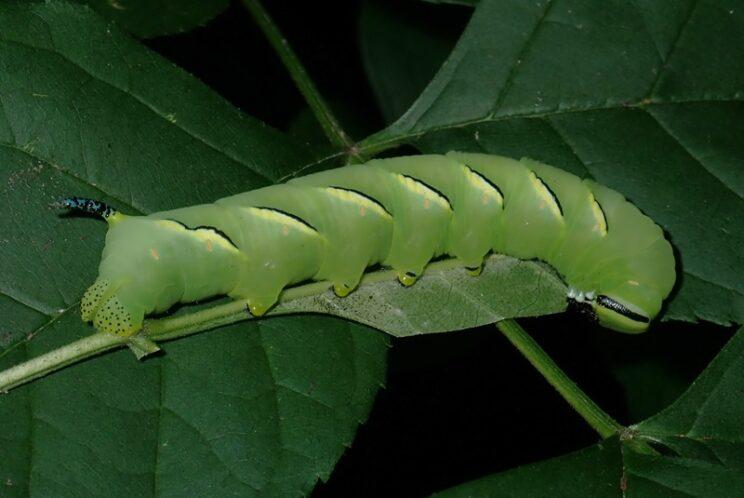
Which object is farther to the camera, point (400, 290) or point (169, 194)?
point (400, 290)

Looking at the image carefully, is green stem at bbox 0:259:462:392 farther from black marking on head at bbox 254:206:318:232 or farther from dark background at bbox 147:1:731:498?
dark background at bbox 147:1:731:498

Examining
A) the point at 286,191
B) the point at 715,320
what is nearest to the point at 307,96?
the point at 286,191

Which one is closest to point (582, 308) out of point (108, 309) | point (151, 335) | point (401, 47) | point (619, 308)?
point (619, 308)

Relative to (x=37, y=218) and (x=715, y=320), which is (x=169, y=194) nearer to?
(x=37, y=218)

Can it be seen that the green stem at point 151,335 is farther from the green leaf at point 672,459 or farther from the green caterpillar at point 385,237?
the green leaf at point 672,459

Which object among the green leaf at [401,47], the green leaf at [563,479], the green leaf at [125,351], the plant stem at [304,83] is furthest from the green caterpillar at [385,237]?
the green leaf at [401,47]

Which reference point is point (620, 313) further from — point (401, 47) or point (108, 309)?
point (401, 47)
